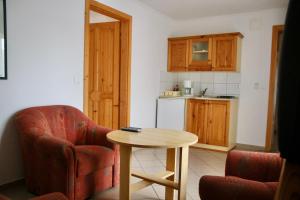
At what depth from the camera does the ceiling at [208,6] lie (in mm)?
3885

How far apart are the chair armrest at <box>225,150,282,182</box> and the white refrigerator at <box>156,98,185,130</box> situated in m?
2.67

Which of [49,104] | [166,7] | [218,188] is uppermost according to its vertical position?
[166,7]

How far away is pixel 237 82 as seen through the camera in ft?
14.8

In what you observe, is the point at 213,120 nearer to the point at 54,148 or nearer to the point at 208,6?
the point at 208,6

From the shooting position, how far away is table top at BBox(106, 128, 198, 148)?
1.88 m

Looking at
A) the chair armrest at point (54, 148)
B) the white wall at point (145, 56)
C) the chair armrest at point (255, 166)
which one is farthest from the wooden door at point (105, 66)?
the chair armrest at point (255, 166)

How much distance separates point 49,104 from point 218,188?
2231mm

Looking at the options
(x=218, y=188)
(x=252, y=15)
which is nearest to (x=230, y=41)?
(x=252, y=15)

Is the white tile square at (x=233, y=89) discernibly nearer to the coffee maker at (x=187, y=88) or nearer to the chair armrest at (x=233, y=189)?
the coffee maker at (x=187, y=88)

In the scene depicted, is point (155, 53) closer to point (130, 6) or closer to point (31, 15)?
point (130, 6)

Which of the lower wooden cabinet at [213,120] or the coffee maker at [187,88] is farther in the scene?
the coffee maker at [187,88]

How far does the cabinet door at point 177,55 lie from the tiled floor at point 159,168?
159 centimetres

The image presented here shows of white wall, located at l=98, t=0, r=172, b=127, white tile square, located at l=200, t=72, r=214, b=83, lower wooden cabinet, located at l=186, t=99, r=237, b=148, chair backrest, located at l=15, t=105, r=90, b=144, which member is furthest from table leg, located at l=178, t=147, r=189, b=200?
white tile square, located at l=200, t=72, r=214, b=83

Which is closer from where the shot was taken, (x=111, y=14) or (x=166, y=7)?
(x=111, y=14)
